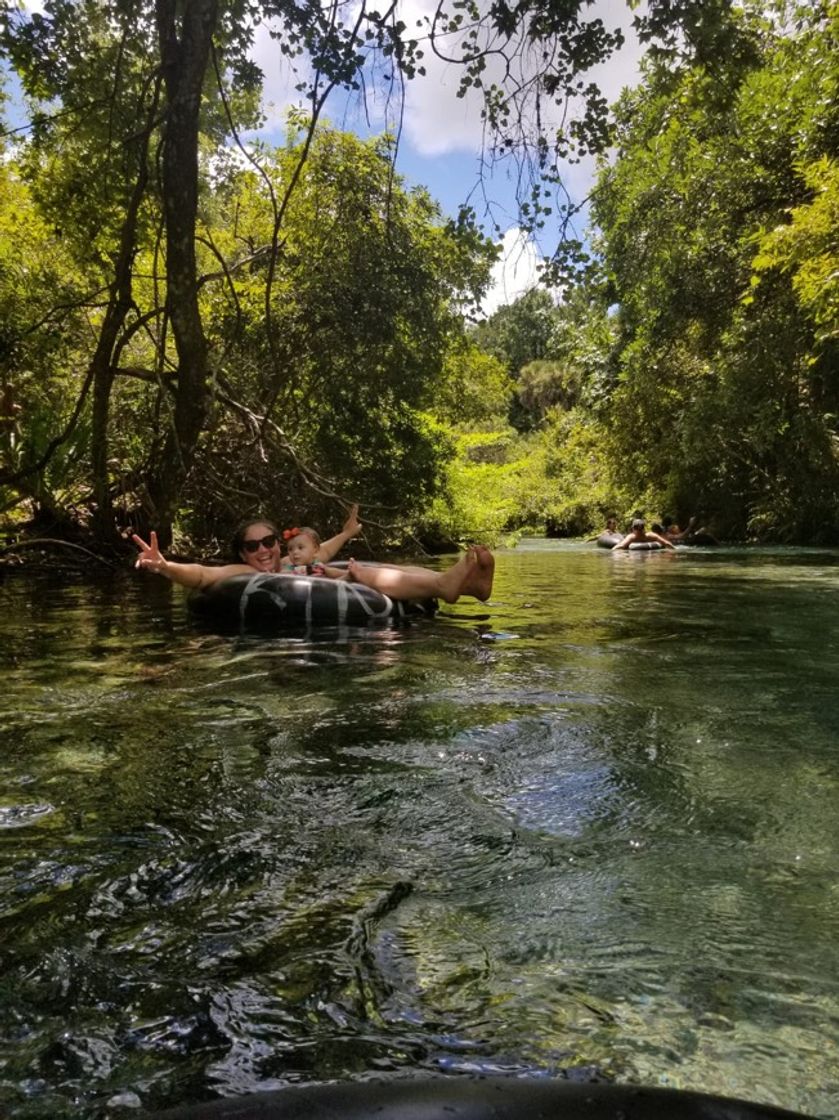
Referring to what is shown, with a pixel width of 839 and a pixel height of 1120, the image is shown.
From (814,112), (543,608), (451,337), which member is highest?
(814,112)

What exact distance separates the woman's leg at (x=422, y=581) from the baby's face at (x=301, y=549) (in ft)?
1.65

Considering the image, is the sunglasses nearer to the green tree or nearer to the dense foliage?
the dense foliage

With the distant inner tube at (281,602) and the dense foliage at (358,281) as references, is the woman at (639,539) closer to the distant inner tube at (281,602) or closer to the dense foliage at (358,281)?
the dense foliage at (358,281)

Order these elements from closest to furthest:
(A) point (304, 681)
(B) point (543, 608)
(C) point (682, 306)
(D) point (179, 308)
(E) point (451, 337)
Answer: (A) point (304, 681) < (D) point (179, 308) < (B) point (543, 608) < (E) point (451, 337) < (C) point (682, 306)

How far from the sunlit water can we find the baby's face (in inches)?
113

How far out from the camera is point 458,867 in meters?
2.08

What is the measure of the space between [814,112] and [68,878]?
1608cm

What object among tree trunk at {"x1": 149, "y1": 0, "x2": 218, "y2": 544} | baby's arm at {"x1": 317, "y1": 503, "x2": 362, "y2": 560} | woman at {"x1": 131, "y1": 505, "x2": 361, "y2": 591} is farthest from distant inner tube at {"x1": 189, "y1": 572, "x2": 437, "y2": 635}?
tree trunk at {"x1": 149, "y1": 0, "x2": 218, "y2": 544}

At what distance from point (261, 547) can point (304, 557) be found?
54 centimetres

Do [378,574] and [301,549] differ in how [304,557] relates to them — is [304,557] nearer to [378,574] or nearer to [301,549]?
[301,549]

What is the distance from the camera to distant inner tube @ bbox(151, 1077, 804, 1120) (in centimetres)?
94

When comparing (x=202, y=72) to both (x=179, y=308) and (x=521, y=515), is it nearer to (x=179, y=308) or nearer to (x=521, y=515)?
(x=179, y=308)

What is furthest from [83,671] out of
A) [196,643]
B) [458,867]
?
[458,867]

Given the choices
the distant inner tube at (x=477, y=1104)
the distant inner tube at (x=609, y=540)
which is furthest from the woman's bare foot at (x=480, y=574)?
the distant inner tube at (x=609, y=540)
